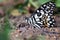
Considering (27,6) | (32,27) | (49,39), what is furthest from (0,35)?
(27,6)

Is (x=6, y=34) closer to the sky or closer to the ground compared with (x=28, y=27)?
closer to the sky

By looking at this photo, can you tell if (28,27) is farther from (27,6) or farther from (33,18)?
(27,6)

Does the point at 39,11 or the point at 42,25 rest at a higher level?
the point at 39,11

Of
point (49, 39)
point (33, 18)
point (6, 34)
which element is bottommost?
point (49, 39)

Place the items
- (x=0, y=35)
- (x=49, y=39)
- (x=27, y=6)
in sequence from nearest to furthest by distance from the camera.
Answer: (x=0, y=35), (x=49, y=39), (x=27, y=6)

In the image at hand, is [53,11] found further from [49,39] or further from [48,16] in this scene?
[49,39]

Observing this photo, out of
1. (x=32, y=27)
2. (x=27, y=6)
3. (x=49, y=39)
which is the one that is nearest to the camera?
(x=49, y=39)

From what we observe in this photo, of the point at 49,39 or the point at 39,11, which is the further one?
the point at 39,11

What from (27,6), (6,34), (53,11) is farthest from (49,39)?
(6,34)

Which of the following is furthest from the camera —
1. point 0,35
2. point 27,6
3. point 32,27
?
point 27,6
